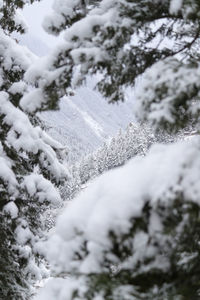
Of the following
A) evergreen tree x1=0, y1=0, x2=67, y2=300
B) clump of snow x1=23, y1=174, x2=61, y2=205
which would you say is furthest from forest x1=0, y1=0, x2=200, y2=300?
clump of snow x1=23, y1=174, x2=61, y2=205

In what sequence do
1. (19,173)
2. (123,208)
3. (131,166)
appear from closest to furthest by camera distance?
1. (123,208)
2. (131,166)
3. (19,173)

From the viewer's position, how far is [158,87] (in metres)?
3.54

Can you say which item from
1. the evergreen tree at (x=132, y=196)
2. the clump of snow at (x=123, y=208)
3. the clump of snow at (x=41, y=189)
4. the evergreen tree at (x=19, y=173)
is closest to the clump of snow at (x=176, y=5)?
the evergreen tree at (x=132, y=196)

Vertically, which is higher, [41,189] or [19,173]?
[19,173]

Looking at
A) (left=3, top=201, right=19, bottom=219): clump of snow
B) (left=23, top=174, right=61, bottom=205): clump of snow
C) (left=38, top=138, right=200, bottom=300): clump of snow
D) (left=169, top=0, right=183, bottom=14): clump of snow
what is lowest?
(left=38, top=138, right=200, bottom=300): clump of snow

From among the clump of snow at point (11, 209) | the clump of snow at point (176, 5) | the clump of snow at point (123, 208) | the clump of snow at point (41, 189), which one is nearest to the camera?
the clump of snow at point (123, 208)

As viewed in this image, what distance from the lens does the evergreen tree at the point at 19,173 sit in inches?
286

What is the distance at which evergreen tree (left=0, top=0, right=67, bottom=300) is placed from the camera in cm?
726

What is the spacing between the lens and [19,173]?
25.2ft

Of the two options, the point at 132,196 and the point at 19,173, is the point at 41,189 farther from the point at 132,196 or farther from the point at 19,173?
the point at 132,196

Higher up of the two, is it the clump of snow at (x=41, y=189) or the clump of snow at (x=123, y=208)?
the clump of snow at (x=41, y=189)

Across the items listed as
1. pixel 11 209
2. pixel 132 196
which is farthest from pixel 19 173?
pixel 132 196

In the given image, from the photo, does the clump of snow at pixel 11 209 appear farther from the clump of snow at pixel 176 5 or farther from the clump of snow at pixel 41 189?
the clump of snow at pixel 176 5

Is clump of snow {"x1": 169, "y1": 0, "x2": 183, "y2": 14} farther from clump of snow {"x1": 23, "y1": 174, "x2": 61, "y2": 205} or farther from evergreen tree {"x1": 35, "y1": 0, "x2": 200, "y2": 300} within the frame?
clump of snow {"x1": 23, "y1": 174, "x2": 61, "y2": 205}
